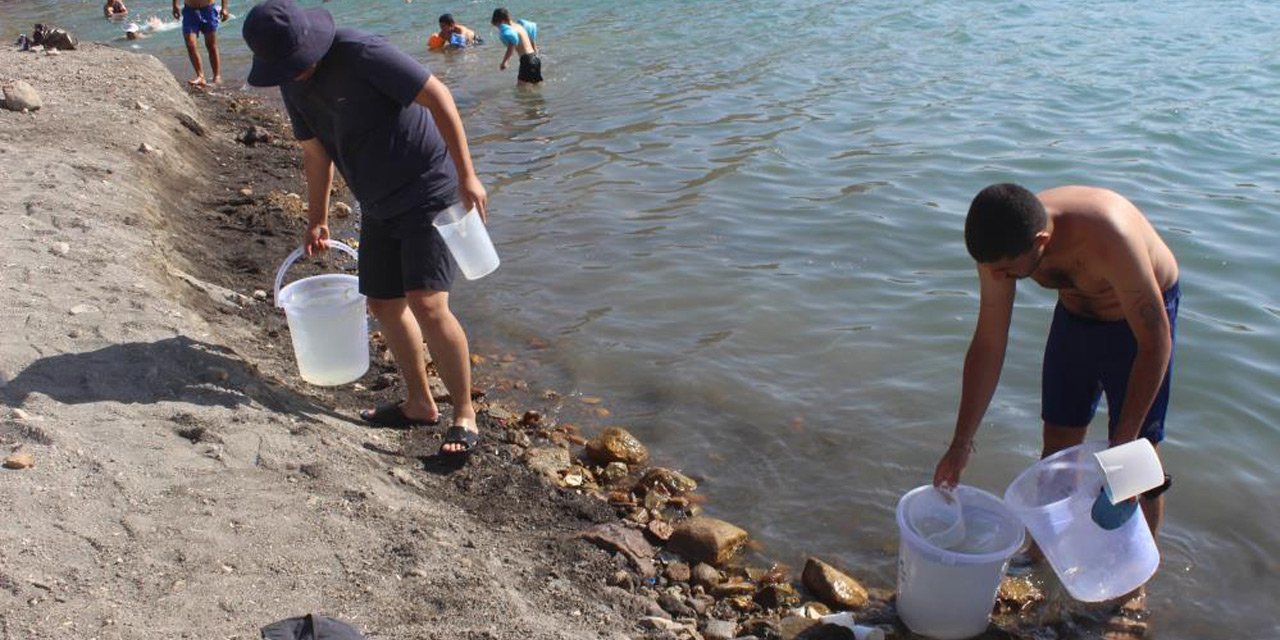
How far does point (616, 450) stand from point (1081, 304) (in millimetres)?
2205

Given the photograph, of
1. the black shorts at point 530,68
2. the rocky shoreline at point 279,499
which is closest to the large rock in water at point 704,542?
the rocky shoreline at point 279,499

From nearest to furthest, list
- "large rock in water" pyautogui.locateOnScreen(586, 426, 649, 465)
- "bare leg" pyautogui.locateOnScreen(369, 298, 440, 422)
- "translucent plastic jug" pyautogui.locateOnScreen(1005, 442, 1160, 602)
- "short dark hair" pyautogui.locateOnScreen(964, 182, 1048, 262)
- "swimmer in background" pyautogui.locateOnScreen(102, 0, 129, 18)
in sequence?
1. "short dark hair" pyautogui.locateOnScreen(964, 182, 1048, 262)
2. "translucent plastic jug" pyautogui.locateOnScreen(1005, 442, 1160, 602)
3. "bare leg" pyautogui.locateOnScreen(369, 298, 440, 422)
4. "large rock in water" pyautogui.locateOnScreen(586, 426, 649, 465)
5. "swimmer in background" pyautogui.locateOnScreen(102, 0, 129, 18)

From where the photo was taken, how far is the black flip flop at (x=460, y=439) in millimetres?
4598

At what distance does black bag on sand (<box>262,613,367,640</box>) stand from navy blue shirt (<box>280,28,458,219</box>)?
70.9 inches

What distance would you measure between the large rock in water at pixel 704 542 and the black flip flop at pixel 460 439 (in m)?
0.93

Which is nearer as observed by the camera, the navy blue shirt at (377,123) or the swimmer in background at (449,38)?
the navy blue shirt at (377,123)

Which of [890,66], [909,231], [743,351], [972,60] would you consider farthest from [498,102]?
[743,351]

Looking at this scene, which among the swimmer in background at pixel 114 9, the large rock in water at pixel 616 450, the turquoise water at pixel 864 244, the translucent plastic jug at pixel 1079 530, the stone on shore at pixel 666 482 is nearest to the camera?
the translucent plastic jug at pixel 1079 530

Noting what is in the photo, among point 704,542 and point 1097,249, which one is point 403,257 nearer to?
point 704,542

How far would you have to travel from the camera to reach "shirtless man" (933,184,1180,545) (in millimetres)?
3141

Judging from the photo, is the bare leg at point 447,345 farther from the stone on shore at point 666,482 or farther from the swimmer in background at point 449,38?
the swimmer in background at point 449,38

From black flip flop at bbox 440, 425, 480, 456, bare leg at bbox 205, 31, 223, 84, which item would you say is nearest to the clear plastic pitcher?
black flip flop at bbox 440, 425, 480, 456

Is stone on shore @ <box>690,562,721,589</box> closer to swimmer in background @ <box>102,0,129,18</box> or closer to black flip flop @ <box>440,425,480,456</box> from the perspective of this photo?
black flip flop @ <box>440,425,480,456</box>

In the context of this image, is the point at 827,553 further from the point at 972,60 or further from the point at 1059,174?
the point at 972,60
